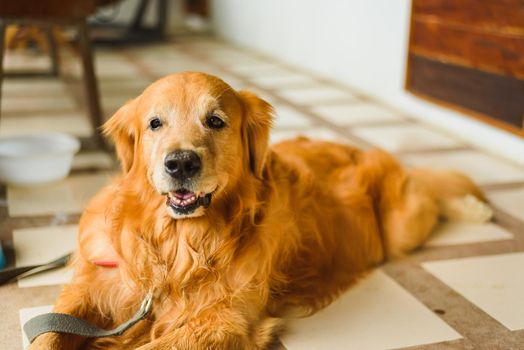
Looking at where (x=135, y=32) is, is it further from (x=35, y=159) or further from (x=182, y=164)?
(x=182, y=164)

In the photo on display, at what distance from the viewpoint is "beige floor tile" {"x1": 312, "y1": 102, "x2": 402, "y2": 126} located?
4.53 m

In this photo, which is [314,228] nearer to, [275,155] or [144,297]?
[275,155]

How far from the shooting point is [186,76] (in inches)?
71.9

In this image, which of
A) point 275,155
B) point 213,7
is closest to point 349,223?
point 275,155

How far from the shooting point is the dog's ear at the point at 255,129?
6.29ft

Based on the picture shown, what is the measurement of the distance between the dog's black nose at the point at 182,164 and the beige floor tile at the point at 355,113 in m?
2.83

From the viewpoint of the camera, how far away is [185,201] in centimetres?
175

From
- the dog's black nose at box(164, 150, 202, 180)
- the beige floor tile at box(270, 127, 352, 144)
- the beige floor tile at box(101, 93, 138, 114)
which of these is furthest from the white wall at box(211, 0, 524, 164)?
the dog's black nose at box(164, 150, 202, 180)

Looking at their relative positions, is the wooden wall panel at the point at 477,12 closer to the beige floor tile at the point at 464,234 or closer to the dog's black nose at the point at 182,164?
the beige floor tile at the point at 464,234

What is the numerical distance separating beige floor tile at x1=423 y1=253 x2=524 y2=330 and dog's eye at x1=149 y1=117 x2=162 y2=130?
1125mm

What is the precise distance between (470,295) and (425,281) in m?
0.16

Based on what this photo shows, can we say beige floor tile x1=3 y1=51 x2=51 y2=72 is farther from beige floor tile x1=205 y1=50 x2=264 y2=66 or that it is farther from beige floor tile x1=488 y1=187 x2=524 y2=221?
beige floor tile x1=488 y1=187 x2=524 y2=221

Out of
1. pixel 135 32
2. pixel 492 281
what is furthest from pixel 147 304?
pixel 135 32

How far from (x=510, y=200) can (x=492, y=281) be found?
91cm
